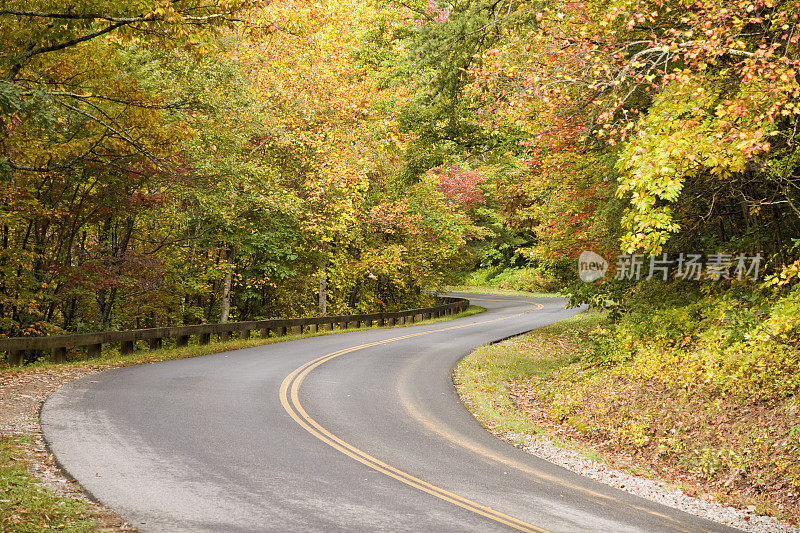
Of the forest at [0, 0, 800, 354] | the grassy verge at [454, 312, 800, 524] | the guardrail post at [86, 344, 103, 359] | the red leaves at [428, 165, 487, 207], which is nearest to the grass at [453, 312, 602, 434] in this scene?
the grassy verge at [454, 312, 800, 524]

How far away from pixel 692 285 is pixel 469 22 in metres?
7.47

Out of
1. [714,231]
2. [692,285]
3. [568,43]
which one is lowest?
[692,285]

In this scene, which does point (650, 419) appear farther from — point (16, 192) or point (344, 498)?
point (16, 192)

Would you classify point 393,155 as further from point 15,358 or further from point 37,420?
point 37,420

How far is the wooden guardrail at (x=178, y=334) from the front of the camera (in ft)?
47.0

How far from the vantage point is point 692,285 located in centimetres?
1355

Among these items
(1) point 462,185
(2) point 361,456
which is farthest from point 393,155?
(2) point 361,456

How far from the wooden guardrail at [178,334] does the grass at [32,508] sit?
27.4 ft

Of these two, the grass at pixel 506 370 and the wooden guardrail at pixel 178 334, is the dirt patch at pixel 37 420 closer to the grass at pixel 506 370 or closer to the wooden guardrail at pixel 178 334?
the wooden guardrail at pixel 178 334

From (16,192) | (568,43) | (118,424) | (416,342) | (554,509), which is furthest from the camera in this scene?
(416,342)

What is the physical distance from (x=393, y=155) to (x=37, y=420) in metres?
23.1

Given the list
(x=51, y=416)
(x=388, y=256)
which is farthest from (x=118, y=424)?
(x=388, y=256)

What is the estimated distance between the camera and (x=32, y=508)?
5863 millimetres

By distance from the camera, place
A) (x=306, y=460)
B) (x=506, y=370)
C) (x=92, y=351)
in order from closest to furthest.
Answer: (x=306, y=460), (x=92, y=351), (x=506, y=370)
